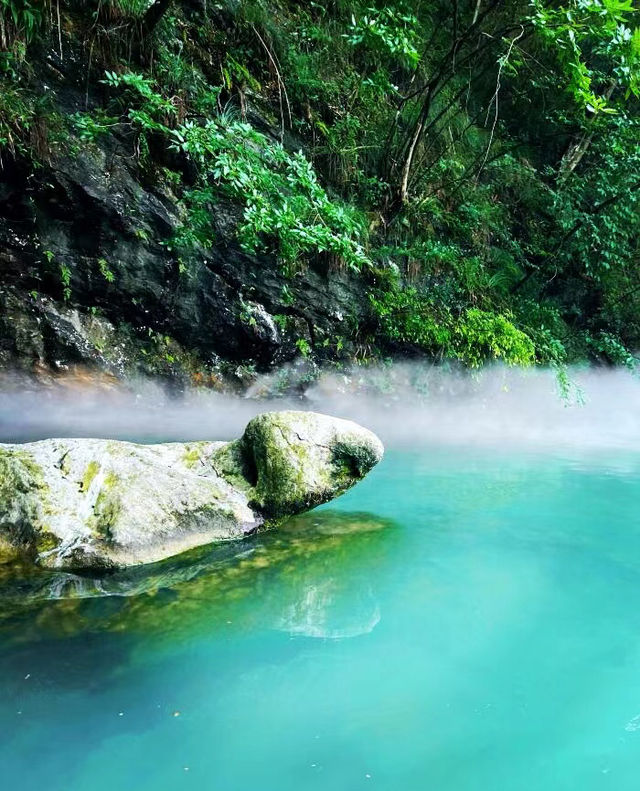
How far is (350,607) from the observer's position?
2.01m

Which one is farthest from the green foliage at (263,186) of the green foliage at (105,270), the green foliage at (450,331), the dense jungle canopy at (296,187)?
the green foliage at (450,331)

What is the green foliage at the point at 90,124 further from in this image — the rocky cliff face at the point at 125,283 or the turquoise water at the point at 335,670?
the turquoise water at the point at 335,670

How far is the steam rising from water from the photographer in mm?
4926

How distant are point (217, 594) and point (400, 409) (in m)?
5.15

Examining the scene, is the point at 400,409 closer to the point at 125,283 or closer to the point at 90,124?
the point at 125,283

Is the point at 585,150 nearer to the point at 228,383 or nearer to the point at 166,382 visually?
the point at 228,383

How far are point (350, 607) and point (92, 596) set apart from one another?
1.03 m

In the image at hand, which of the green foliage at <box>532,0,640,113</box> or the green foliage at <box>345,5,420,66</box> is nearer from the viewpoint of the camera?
the green foliage at <box>532,0,640,113</box>

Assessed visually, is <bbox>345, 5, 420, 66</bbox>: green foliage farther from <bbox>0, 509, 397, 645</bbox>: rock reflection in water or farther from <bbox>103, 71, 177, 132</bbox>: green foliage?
<bbox>0, 509, 397, 645</bbox>: rock reflection in water

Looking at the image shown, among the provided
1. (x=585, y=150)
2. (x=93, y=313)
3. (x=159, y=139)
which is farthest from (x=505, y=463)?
(x=585, y=150)

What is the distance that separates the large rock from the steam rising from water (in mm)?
1917

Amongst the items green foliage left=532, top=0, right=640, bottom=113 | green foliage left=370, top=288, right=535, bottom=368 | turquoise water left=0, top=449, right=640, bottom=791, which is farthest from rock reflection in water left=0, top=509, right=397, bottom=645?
green foliage left=370, top=288, right=535, bottom=368

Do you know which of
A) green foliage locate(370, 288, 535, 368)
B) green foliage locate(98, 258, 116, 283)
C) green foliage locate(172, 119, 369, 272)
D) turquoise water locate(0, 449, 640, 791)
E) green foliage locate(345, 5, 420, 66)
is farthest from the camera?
green foliage locate(370, 288, 535, 368)

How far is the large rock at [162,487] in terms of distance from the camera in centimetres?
219
